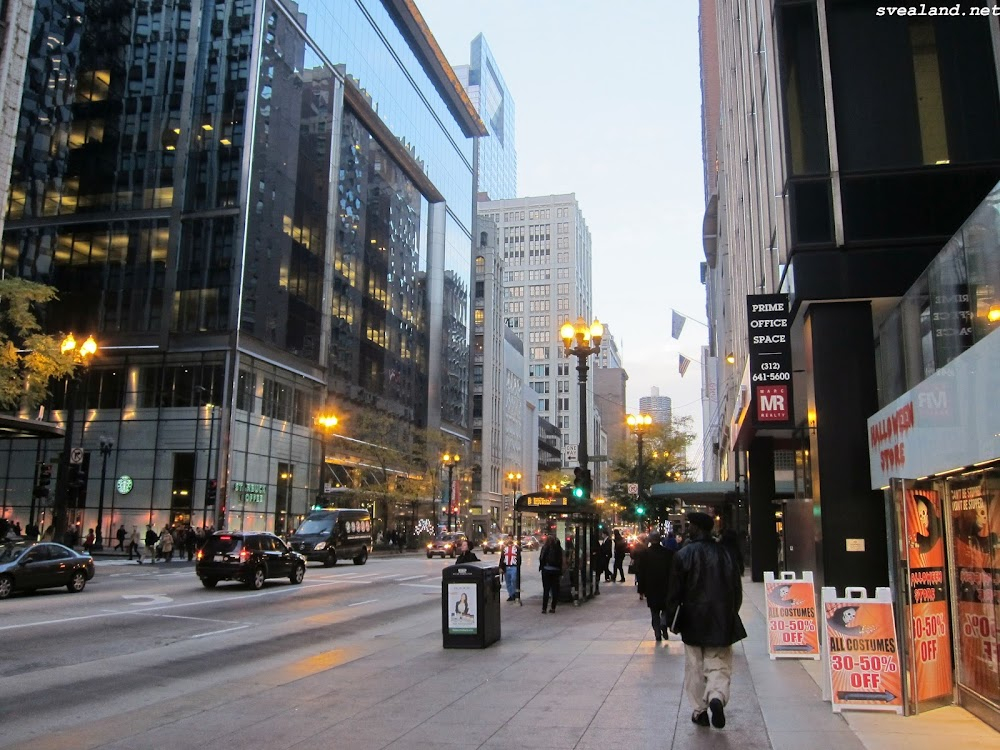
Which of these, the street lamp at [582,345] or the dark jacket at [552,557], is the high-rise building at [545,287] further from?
the dark jacket at [552,557]

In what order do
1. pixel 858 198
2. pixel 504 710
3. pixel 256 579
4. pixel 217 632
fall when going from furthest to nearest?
pixel 256 579 < pixel 217 632 < pixel 858 198 < pixel 504 710

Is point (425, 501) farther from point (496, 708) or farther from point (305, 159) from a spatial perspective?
point (496, 708)

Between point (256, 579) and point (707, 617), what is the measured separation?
19612 mm

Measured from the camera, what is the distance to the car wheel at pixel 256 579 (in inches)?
961

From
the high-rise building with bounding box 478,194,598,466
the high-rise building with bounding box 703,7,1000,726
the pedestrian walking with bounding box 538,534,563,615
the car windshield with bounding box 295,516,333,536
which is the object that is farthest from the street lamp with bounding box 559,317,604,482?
the high-rise building with bounding box 478,194,598,466

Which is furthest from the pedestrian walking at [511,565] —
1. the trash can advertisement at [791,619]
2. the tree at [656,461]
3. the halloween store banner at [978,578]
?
the tree at [656,461]

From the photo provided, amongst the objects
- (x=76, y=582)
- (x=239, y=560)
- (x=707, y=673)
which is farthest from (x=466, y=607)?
(x=76, y=582)

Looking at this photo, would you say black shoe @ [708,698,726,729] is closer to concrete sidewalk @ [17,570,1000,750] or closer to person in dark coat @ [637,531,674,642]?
concrete sidewalk @ [17,570,1000,750]

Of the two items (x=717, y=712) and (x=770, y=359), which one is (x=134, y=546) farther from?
(x=717, y=712)

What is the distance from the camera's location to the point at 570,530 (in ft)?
74.6

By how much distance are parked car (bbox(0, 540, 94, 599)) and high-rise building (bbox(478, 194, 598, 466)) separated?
15252 cm

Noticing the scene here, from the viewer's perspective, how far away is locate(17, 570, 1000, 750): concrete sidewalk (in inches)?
281

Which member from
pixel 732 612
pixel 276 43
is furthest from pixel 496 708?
pixel 276 43

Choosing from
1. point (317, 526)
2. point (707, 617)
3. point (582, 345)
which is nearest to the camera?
point (707, 617)
